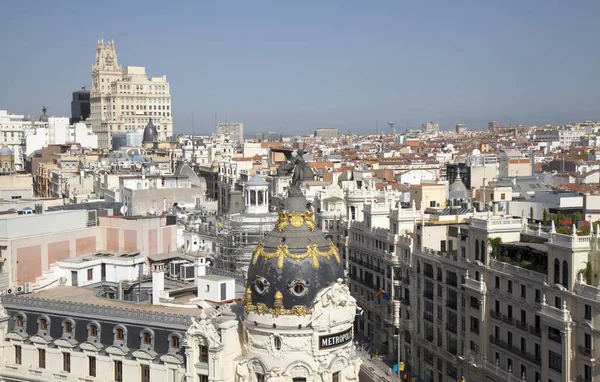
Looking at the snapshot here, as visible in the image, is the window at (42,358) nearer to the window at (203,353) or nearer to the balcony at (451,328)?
the window at (203,353)

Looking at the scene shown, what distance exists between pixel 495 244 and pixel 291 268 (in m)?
22.0

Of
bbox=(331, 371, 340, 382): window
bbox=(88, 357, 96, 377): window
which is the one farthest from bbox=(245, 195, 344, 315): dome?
bbox=(88, 357, 96, 377): window

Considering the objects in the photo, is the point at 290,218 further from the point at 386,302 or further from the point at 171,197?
the point at 171,197

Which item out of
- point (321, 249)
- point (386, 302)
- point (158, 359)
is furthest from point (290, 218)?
point (386, 302)

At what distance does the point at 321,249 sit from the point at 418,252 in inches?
1180

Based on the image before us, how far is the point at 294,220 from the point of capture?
164 ft

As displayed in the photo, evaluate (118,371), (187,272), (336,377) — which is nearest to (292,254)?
(336,377)

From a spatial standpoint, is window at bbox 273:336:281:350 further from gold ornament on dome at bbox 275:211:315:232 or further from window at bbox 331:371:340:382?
gold ornament on dome at bbox 275:211:315:232

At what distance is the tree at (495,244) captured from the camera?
6391 cm

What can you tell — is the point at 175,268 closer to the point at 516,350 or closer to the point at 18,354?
the point at 18,354

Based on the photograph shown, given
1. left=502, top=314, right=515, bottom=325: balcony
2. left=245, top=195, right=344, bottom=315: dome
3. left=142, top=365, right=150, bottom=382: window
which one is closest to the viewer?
left=245, top=195, right=344, bottom=315: dome

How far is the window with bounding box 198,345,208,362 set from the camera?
1943 inches

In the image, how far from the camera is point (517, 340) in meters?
61.3

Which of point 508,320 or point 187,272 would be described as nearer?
point 508,320
